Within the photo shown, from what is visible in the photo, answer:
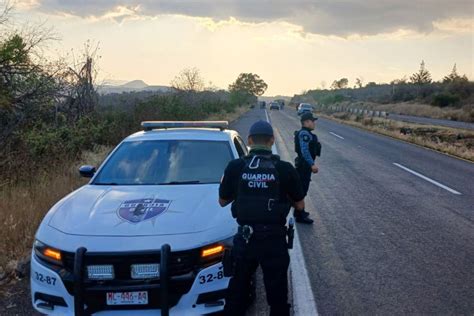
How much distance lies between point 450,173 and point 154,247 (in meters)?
11.6

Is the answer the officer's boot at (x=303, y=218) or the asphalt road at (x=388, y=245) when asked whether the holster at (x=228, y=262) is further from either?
the officer's boot at (x=303, y=218)

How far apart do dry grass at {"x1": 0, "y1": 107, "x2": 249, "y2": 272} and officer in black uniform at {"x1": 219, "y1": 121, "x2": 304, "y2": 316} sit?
2981 mm

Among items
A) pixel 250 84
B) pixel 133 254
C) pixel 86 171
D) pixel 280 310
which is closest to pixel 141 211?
pixel 133 254

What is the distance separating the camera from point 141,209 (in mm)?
4086

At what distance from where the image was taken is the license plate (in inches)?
136

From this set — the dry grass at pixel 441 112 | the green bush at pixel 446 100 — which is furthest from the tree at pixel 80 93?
the green bush at pixel 446 100

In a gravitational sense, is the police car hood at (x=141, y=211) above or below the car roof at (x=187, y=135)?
below

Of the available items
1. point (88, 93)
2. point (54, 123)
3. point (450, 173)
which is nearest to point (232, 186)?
point (54, 123)

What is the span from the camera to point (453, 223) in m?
7.54

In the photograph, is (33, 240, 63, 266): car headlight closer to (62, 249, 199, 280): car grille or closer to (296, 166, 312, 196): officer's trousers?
(62, 249, 199, 280): car grille

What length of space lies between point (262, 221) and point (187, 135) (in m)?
2.53

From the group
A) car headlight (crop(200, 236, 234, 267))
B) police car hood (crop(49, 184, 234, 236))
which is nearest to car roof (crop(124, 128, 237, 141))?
police car hood (crop(49, 184, 234, 236))

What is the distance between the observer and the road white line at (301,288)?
13.9 ft

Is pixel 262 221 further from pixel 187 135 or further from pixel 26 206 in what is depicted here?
pixel 26 206
